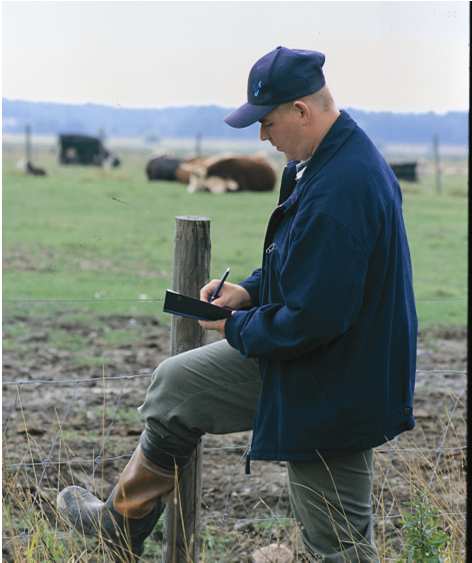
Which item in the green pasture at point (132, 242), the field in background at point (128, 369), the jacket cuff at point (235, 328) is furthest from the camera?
the green pasture at point (132, 242)

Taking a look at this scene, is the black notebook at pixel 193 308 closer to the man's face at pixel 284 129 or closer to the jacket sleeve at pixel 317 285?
the jacket sleeve at pixel 317 285

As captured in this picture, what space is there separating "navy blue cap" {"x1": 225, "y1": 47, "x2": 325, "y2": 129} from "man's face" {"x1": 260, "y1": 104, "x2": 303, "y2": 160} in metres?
0.03

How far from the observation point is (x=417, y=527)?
3.22 metres

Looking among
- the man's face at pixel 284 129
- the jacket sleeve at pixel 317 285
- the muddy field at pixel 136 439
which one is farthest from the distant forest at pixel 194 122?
the jacket sleeve at pixel 317 285

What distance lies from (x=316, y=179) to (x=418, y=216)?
55.9ft

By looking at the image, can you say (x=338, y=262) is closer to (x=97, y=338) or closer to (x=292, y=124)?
(x=292, y=124)

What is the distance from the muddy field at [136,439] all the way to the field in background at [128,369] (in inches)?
0.6

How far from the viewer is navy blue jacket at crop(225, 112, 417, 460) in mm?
2955

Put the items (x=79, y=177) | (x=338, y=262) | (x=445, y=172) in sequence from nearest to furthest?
(x=338, y=262) < (x=79, y=177) < (x=445, y=172)

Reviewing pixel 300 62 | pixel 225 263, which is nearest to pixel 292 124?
pixel 300 62

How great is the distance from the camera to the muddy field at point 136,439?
455cm

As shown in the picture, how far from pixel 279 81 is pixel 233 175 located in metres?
22.1

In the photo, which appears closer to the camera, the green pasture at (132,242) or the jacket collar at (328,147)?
the jacket collar at (328,147)

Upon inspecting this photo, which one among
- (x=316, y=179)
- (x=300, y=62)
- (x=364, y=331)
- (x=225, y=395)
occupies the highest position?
(x=300, y=62)
